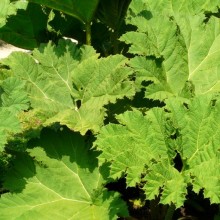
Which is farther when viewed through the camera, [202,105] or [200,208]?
[200,208]

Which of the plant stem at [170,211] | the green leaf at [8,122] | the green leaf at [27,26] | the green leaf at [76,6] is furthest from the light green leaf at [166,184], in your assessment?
the green leaf at [27,26]

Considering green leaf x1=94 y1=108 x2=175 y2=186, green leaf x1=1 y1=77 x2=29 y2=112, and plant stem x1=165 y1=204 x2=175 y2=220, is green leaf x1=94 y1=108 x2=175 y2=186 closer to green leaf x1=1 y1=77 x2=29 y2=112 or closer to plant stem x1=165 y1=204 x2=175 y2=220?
plant stem x1=165 y1=204 x2=175 y2=220

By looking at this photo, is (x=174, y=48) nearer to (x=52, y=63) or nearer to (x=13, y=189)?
(x=52, y=63)

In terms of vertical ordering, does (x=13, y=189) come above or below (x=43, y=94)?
below

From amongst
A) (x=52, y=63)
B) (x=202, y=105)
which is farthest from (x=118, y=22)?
(x=202, y=105)

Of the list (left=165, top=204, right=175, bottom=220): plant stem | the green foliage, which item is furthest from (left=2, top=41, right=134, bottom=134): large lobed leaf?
(left=165, top=204, right=175, bottom=220): plant stem

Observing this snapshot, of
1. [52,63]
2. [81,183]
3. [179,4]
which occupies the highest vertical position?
[179,4]

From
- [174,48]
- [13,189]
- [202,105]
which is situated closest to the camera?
[202,105]
